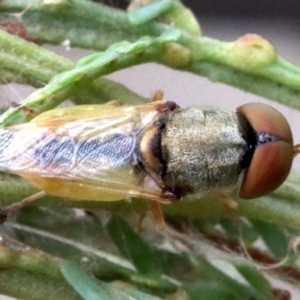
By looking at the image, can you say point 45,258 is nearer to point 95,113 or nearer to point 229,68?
point 95,113

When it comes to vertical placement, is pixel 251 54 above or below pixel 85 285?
above

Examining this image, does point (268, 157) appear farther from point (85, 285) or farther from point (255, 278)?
point (85, 285)

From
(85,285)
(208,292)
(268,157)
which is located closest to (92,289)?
(85,285)

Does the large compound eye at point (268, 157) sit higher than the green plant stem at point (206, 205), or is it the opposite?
the large compound eye at point (268, 157)

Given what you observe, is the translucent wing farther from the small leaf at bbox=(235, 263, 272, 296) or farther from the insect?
the small leaf at bbox=(235, 263, 272, 296)

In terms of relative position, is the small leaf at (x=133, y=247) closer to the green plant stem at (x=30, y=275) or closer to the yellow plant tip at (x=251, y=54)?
the green plant stem at (x=30, y=275)

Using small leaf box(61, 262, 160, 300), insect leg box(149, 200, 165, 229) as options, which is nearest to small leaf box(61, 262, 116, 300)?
small leaf box(61, 262, 160, 300)

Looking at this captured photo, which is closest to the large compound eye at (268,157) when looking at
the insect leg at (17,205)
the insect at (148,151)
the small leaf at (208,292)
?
the insect at (148,151)
